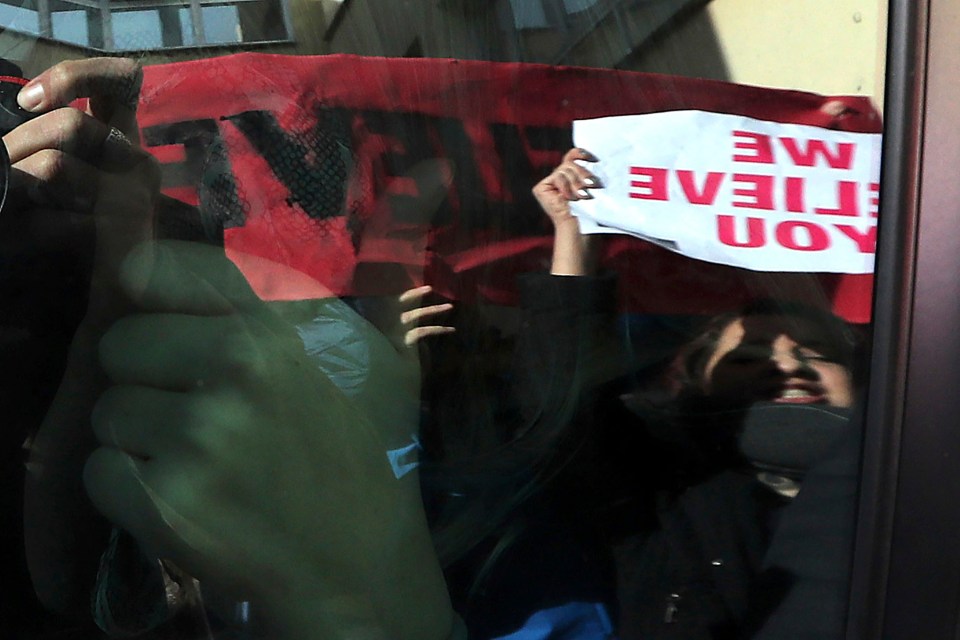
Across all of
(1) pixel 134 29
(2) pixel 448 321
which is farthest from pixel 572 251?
(1) pixel 134 29

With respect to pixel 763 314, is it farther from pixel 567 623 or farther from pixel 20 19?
pixel 20 19

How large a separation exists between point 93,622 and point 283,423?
0.31 meters

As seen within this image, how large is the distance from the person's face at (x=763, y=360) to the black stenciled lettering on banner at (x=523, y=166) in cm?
26

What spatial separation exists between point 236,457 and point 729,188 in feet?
2.02

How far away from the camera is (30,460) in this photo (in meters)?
1.09

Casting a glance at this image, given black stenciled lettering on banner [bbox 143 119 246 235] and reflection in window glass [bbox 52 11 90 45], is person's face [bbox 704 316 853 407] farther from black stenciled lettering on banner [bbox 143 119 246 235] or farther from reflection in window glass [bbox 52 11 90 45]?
reflection in window glass [bbox 52 11 90 45]

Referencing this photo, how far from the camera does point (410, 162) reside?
3.71 ft

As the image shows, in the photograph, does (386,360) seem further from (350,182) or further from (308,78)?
(308,78)

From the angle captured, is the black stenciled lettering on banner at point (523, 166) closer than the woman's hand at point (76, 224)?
No

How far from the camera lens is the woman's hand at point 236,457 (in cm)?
106

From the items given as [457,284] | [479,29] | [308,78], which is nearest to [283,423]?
[457,284]

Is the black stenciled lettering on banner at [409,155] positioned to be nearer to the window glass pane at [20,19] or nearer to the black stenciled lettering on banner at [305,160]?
the black stenciled lettering on banner at [305,160]

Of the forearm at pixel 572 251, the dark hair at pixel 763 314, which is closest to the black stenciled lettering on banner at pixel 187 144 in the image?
the forearm at pixel 572 251

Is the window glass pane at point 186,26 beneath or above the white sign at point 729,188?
above
